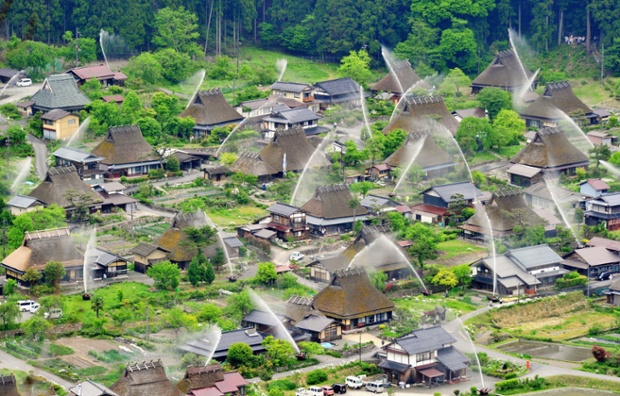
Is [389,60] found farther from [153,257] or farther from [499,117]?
→ [153,257]

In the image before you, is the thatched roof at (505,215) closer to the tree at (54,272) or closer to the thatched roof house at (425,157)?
the thatched roof house at (425,157)

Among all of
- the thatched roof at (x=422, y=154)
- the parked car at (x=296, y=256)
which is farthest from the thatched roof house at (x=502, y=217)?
the parked car at (x=296, y=256)

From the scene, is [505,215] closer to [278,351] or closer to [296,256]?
[296,256]

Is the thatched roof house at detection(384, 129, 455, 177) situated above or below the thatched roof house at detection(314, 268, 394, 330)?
above

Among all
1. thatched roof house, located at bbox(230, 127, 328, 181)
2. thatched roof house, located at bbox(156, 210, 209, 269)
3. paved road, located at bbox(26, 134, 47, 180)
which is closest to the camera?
thatched roof house, located at bbox(156, 210, 209, 269)

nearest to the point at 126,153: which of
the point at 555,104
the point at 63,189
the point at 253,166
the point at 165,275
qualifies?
the point at 253,166

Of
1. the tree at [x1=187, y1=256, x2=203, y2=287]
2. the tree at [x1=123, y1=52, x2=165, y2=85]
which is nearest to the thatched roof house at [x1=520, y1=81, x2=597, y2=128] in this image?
the tree at [x1=123, y1=52, x2=165, y2=85]

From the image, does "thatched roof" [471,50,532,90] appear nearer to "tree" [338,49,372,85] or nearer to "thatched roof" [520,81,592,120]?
"thatched roof" [520,81,592,120]
